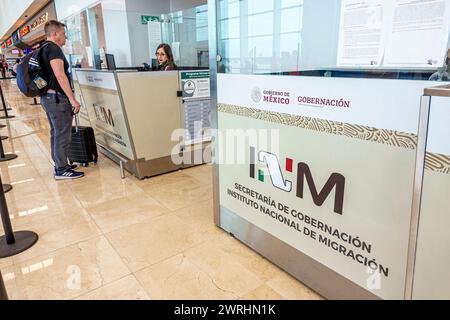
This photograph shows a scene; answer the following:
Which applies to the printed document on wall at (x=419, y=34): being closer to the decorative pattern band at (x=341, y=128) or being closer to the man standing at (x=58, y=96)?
the decorative pattern band at (x=341, y=128)

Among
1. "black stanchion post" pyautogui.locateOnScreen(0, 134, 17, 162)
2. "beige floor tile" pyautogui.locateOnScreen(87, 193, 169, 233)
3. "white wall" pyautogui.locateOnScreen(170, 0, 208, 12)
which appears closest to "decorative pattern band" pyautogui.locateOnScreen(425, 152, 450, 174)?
"beige floor tile" pyautogui.locateOnScreen(87, 193, 169, 233)

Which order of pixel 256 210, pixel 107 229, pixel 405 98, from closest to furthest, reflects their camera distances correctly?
pixel 405 98 → pixel 256 210 → pixel 107 229

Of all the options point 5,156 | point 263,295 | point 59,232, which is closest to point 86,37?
point 5,156

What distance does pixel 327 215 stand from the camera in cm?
155

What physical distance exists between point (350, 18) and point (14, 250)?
243 centimetres

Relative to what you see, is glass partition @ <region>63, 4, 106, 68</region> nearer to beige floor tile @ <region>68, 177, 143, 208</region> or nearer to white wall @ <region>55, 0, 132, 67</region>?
white wall @ <region>55, 0, 132, 67</region>

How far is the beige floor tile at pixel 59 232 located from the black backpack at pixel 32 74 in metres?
1.25

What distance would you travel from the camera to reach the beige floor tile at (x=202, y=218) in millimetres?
2355

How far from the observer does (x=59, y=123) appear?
3289 mm

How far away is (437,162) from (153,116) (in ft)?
9.03

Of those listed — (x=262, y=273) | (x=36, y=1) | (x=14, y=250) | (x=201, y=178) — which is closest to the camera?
(x=262, y=273)

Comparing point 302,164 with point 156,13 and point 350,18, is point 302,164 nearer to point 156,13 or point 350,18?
point 350,18
